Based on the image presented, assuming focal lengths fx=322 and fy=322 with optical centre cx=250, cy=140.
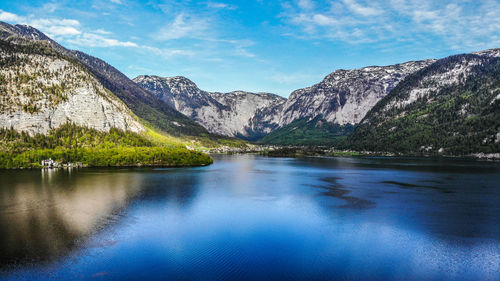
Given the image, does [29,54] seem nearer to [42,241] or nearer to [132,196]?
[132,196]

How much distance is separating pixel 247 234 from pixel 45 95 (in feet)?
460

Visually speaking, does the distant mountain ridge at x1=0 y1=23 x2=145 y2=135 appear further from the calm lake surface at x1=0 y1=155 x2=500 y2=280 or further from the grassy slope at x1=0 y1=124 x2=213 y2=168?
the calm lake surface at x1=0 y1=155 x2=500 y2=280

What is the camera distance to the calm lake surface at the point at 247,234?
24.4 metres

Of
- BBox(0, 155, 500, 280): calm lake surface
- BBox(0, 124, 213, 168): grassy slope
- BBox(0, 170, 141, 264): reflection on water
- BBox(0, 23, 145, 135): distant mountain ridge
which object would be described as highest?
BBox(0, 23, 145, 135): distant mountain ridge

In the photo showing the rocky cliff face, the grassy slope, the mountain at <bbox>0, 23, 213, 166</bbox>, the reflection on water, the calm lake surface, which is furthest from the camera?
the rocky cliff face

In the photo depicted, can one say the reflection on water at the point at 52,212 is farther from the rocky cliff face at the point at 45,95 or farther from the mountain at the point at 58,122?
the rocky cliff face at the point at 45,95

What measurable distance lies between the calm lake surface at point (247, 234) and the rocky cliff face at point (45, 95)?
82.5 m

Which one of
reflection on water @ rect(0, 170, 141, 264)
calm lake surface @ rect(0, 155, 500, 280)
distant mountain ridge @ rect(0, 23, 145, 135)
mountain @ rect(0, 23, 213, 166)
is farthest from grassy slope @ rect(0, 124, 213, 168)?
calm lake surface @ rect(0, 155, 500, 280)

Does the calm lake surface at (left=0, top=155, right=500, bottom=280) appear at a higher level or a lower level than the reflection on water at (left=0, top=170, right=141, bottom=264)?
lower

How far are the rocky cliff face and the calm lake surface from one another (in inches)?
3246

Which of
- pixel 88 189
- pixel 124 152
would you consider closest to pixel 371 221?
pixel 88 189

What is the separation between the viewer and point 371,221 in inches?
1535

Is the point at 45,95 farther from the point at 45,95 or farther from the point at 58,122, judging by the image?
the point at 58,122

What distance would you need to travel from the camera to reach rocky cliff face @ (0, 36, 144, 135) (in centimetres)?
12800
